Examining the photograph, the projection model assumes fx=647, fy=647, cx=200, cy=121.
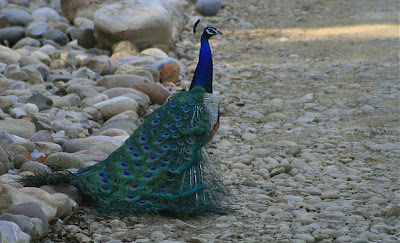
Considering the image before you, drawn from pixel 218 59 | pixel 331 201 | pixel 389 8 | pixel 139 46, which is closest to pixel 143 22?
pixel 139 46

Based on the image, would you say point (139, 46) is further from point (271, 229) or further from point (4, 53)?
point (271, 229)

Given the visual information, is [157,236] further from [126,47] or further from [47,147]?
[126,47]

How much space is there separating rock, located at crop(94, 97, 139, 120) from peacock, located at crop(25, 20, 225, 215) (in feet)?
7.44

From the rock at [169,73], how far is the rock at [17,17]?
11.4ft

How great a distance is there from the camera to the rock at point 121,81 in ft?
27.3

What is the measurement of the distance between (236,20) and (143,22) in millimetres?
3676

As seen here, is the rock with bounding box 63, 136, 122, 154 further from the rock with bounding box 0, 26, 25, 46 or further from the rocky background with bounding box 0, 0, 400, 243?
the rock with bounding box 0, 26, 25, 46

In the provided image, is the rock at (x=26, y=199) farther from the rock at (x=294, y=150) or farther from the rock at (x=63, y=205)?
the rock at (x=294, y=150)

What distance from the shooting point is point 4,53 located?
30.0 feet

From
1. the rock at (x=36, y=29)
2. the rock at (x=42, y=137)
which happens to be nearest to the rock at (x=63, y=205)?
the rock at (x=42, y=137)

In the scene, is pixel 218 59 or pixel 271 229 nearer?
pixel 271 229

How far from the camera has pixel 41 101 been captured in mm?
7352

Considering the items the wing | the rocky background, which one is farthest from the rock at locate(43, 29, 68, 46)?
the wing

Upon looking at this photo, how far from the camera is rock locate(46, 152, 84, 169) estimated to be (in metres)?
5.17
